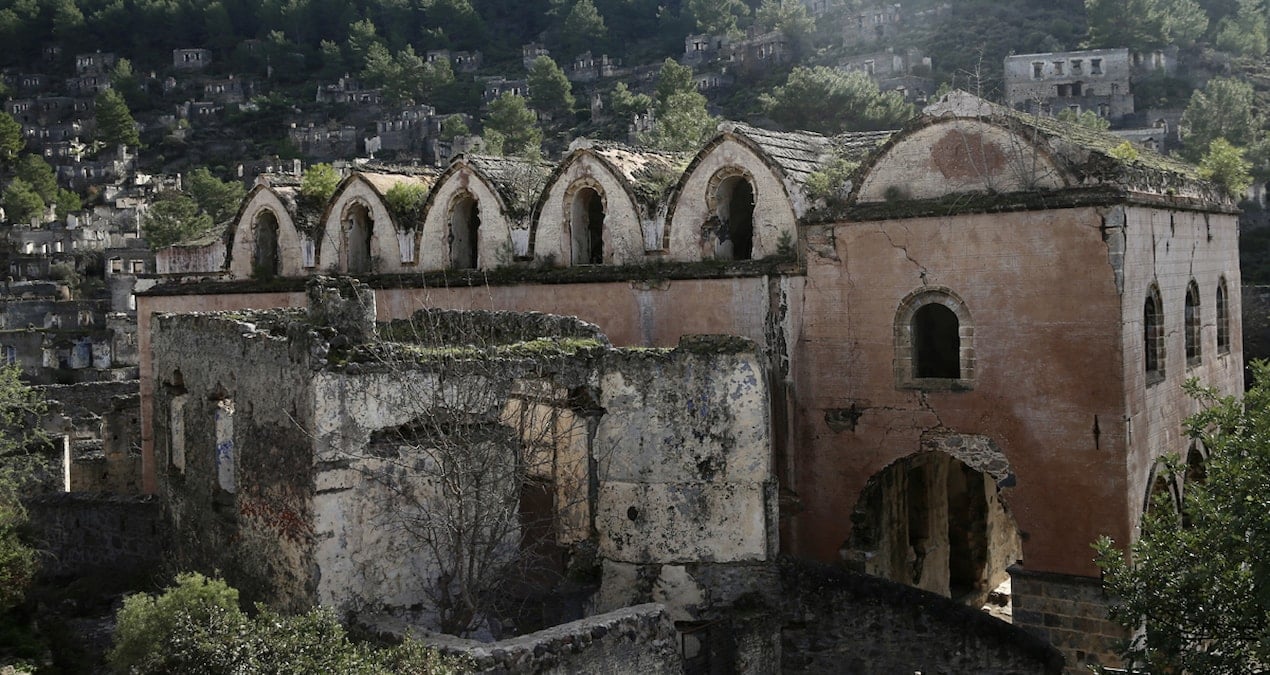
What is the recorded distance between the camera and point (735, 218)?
1902 cm

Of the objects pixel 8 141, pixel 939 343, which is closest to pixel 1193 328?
pixel 939 343

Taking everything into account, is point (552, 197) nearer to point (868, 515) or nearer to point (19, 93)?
point (868, 515)

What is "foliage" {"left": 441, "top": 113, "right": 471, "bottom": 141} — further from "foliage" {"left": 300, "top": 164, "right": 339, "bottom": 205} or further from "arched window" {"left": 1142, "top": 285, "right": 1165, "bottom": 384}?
"arched window" {"left": 1142, "top": 285, "right": 1165, "bottom": 384}

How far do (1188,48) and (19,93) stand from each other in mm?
94934

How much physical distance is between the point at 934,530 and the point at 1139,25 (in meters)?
67.9

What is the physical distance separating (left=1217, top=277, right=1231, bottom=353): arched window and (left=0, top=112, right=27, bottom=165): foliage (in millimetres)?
89133

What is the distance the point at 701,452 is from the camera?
13992mm

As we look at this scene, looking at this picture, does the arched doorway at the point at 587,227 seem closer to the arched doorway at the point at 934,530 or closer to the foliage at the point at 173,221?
the arched doorway at the point at 934,530

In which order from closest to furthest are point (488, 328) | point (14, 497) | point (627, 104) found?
point (488, 328) < point (14, 497) < point (627, 104)

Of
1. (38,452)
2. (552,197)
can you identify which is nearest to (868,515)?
(552,197)

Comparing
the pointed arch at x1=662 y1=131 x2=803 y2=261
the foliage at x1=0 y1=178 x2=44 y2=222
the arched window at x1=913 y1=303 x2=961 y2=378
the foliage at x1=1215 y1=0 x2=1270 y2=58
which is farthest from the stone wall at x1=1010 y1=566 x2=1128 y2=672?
the foliage at x1=0 y1=178 x2=44 y2=222

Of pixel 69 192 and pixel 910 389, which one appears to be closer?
pixel 910 389

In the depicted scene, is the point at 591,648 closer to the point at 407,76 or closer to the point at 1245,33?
the point at 1245,33

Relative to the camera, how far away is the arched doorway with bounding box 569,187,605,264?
65.3 ft
